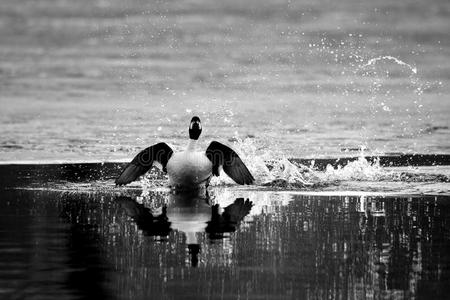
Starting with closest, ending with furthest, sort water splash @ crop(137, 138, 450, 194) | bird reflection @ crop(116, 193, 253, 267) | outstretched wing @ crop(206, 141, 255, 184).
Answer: bird reflection @ crop(116, 193, 253, 267) → water splash @ crop(137, 138, 450, 194) → outstretched wing @ crop(206, 141, 255, 184)

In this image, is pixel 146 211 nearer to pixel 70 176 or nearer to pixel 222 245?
pixel 222 245

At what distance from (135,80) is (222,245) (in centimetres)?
2165

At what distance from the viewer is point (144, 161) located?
1366 centimetres

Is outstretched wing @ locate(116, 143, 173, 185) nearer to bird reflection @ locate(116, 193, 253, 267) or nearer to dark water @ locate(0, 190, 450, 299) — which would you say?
bird reflection @ locate(116, 193, 253, 267)

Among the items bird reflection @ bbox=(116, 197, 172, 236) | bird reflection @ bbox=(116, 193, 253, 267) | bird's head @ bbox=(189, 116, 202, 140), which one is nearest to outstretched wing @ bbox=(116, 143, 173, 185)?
bird's head @ bbox=(189, 116, 202, 140)

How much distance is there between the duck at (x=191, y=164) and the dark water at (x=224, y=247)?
0.87 metres

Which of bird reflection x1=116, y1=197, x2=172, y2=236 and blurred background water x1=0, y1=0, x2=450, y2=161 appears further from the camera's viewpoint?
blurred background water x1=0, y1=0, x2=450, y2=161

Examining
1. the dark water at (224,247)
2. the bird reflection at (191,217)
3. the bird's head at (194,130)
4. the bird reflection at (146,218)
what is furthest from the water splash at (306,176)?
the bird reflection at (146,218)

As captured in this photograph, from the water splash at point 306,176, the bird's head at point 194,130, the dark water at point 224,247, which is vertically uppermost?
the bird's head at point 194,130

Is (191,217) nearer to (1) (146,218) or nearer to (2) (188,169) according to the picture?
(1) (146,218)

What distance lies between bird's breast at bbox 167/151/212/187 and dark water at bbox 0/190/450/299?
81 centimetres

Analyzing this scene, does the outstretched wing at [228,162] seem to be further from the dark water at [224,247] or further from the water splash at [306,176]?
the dark water at [224,247]

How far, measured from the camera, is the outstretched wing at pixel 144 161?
13.4m

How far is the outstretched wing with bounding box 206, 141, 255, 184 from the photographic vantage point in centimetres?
1343
